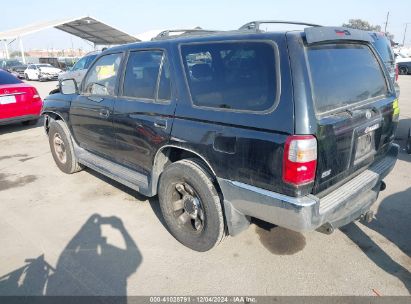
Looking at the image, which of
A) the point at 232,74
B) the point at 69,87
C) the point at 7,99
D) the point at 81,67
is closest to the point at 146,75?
the point at 232,74

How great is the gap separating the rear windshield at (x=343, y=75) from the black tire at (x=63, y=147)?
149 inches

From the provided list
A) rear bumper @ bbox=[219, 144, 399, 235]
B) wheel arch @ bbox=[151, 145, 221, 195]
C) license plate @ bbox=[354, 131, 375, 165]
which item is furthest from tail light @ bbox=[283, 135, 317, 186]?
wheel arch @ bbox=[151, 145, 221, 195]

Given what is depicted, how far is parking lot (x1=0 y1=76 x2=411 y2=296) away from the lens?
2.75 meters

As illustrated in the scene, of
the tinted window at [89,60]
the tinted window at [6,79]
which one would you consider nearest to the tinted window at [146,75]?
the tinted window at [6,79]

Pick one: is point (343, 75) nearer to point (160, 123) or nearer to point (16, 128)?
point (160, 123)

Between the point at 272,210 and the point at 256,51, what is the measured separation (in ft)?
3.90

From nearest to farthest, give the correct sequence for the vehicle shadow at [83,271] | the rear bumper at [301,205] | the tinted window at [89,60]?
the rear bumper at [301,205] → the vehicle shadow at [83,271] → the tinted window at [89,60]

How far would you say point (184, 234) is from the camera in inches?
129

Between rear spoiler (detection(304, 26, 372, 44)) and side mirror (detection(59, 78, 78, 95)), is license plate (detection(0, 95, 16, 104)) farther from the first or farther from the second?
rear spoiler (detection(304, 26, 372, 44))

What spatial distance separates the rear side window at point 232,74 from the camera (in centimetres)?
241

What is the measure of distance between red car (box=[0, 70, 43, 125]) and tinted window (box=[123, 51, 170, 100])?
5.40m

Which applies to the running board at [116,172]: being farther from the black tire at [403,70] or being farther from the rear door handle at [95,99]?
the black tire at [403,70]

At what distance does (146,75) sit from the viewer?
3.45m

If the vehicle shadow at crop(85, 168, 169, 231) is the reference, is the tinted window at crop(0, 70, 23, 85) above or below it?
above
